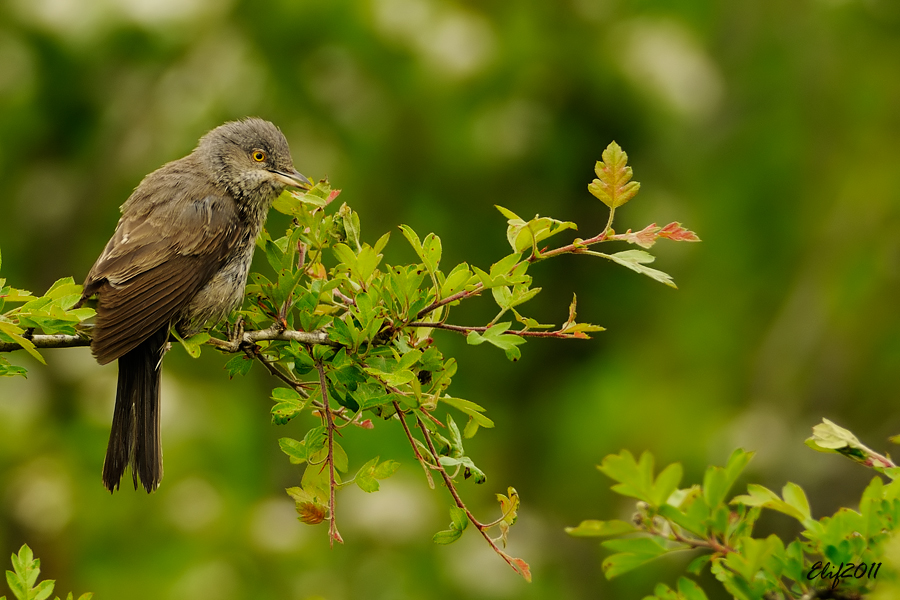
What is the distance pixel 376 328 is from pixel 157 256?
1415 mm

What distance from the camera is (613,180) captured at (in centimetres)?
229

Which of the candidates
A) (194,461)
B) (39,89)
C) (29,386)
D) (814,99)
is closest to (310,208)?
(194,461)

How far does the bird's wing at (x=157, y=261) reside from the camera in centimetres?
309

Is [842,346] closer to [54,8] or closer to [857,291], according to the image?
[857,291]

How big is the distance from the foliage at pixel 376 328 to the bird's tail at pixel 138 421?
71 centimetres

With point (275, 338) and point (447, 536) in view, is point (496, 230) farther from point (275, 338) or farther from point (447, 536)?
point (447, 536)

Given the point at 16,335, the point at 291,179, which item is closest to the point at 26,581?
the point at 16,335

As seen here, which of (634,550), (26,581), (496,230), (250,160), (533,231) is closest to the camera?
(634,550)

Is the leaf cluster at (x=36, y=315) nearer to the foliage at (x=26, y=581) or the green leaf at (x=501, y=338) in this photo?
the foliage at (x=26, y=581)

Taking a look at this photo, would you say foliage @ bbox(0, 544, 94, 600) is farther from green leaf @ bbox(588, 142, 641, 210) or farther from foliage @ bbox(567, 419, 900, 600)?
green leaf @ bbox(588, 142, 641, 210)

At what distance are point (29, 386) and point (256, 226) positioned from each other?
5465 mm

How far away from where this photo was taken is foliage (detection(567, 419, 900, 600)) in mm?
1581

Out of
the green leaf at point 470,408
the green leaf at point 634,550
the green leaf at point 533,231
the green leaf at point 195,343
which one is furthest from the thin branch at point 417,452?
the green leaf at point 634,550

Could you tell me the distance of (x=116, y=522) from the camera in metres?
8.65
